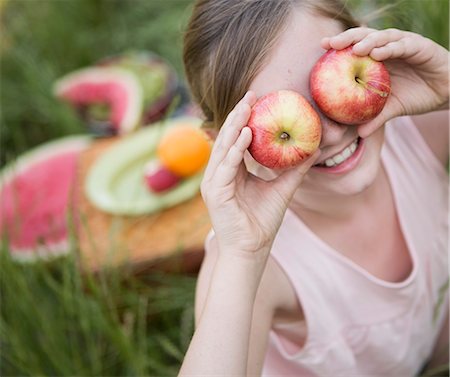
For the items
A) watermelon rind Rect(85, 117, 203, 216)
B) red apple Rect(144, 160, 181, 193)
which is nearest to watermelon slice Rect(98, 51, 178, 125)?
watermelon rind Rect(85, 117, 203, 216)

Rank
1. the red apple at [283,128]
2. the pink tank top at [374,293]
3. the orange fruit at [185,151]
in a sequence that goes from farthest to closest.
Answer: the orange fruit at [185,151] < the pink tank top at [374,293] < the red apple at [283,128]

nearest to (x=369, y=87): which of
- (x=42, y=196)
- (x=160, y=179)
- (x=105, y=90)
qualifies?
(x=160, y=179)

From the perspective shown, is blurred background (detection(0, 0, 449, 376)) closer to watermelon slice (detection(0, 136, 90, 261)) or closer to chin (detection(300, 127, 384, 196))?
watermelon slice (detection(0, 136, 90, 261))

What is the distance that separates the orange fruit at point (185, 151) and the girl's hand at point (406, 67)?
3.22 ft

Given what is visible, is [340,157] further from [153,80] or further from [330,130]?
[153,80]

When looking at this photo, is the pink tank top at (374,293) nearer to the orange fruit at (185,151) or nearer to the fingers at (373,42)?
the fingers at (373,42)

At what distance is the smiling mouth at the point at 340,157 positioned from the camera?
4.91 ft

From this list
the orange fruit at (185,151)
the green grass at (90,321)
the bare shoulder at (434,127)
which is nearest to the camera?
the bare shoulder at (434,127)

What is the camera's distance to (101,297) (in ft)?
6.88

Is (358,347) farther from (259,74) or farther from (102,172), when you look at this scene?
(102,172)

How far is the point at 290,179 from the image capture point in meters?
1.47

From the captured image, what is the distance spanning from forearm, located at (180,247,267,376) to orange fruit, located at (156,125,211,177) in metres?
1.12

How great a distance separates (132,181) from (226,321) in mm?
1447

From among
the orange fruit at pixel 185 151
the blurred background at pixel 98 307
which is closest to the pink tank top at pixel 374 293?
the blurred background at pixel 98 307
